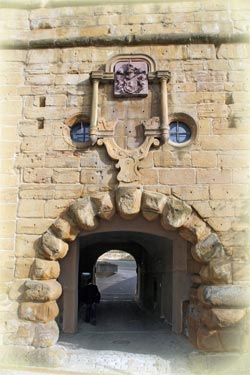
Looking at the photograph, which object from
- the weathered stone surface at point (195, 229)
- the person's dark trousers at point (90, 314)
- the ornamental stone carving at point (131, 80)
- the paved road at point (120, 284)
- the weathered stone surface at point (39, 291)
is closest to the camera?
the weathered stone surface at point (39, 291)

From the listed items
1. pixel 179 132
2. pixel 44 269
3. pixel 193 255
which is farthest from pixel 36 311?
pixel 179 132

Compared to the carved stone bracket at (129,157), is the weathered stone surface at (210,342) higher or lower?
lower

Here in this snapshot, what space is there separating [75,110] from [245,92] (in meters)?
2.93

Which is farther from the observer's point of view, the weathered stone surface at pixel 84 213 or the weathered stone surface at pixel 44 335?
the weathered stone surface at pixel 84 213

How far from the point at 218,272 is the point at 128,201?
174cm

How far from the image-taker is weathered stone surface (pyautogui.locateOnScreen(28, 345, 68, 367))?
18.3ft

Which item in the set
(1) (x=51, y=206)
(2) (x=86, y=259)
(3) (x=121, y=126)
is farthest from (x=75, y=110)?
(2) (x=86, y=259)

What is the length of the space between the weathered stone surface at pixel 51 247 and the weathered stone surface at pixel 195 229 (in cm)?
195

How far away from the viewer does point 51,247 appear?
19.9ft

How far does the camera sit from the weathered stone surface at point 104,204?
241 inches

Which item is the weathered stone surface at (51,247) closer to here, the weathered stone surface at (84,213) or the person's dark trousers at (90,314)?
the weathered stone surface at (84,213)

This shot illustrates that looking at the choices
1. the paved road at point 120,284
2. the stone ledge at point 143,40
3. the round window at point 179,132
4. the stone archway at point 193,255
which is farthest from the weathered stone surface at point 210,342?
the paved road at point 120,284

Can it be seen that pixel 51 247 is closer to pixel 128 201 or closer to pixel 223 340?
pixel 128 201

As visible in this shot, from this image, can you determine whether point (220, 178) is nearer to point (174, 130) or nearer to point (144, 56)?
point (174, 130)
